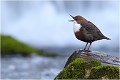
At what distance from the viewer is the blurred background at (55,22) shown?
19.8m

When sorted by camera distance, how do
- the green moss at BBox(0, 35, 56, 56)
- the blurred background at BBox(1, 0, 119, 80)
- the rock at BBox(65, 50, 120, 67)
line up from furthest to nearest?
the blurred background at BBox(1, 0, 119, 80) < the green moss at BBox(0, 35, 56, 56) < the rock at BBox(65, 50, 120, 67)

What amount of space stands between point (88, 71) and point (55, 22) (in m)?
15.6

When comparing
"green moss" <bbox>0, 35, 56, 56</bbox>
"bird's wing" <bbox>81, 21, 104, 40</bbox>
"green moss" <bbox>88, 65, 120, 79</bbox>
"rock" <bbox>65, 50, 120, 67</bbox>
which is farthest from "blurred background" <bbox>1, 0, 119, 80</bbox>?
"green moss" <bbox>88, 65, 120, 79</bbox>

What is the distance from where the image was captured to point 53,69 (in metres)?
13.6

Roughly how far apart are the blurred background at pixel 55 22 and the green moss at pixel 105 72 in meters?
11.1

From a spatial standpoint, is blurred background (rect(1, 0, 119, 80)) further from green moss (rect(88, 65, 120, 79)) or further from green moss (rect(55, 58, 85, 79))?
green moss (rect(88, 65, 120, 79))

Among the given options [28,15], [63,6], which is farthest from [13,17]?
[63,6]

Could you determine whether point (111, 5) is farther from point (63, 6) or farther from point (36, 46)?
point (36, 46)

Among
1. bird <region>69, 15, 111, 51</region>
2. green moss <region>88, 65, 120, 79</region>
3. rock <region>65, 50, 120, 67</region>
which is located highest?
bird <region>69, 15, 111, 51</region>

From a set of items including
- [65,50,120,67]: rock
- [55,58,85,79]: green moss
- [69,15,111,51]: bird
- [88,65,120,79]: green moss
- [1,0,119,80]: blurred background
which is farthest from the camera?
[1,0,119,80]: blurred background

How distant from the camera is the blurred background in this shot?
781 inches

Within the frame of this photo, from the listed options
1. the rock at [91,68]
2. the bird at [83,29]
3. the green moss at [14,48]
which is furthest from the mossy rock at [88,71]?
the green moss at [14,48]

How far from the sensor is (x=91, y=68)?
7223 mm

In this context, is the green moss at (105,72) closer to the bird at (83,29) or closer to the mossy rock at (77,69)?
the mossy rock at (77,69)
